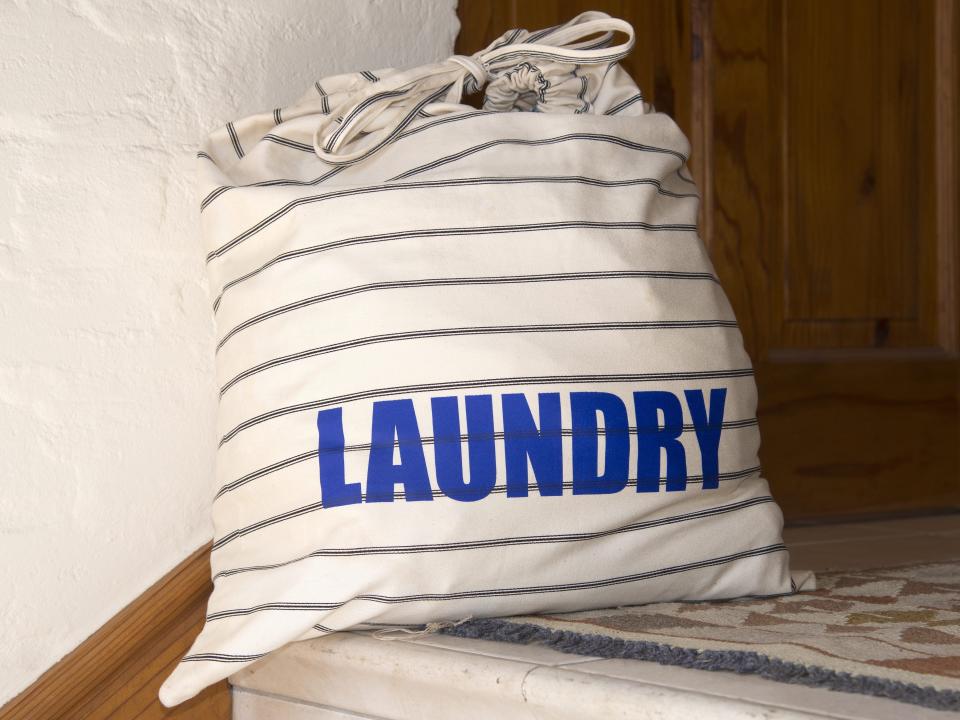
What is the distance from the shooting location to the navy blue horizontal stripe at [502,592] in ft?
2.11

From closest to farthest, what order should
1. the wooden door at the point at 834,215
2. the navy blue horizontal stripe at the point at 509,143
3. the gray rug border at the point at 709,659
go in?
the gray rug border at the point at 709,659 → the navy blue horizontal stripe at the point at 509,143 → the wooden door at the point at 834,215

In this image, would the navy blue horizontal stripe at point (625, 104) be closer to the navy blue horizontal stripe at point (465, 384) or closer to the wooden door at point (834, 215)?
the navy blue horizontal stripe at point (465, 384)

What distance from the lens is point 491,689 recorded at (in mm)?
601

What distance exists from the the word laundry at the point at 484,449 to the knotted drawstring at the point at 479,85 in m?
0.22

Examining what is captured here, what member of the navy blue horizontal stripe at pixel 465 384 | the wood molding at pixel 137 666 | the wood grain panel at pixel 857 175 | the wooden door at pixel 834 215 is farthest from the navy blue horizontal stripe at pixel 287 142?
the wood grain panel at pixel 857 175

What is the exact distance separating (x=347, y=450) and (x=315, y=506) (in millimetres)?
42

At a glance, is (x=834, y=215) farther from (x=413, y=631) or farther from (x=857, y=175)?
(x=413, y=631)

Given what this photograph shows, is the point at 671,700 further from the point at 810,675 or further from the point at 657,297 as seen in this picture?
the point at 657,297

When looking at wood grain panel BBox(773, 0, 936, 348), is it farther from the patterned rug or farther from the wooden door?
the patterned rug

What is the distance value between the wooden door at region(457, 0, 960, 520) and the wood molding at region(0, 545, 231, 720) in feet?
2.48

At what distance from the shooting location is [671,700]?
523 millimetres

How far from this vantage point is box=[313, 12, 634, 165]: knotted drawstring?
30.6 inches

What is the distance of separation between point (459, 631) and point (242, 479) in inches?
7.3

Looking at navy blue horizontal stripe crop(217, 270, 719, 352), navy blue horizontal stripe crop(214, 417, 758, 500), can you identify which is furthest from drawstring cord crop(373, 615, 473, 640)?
navy blue horizontal stripe crop(217, 270, 719, 352)
